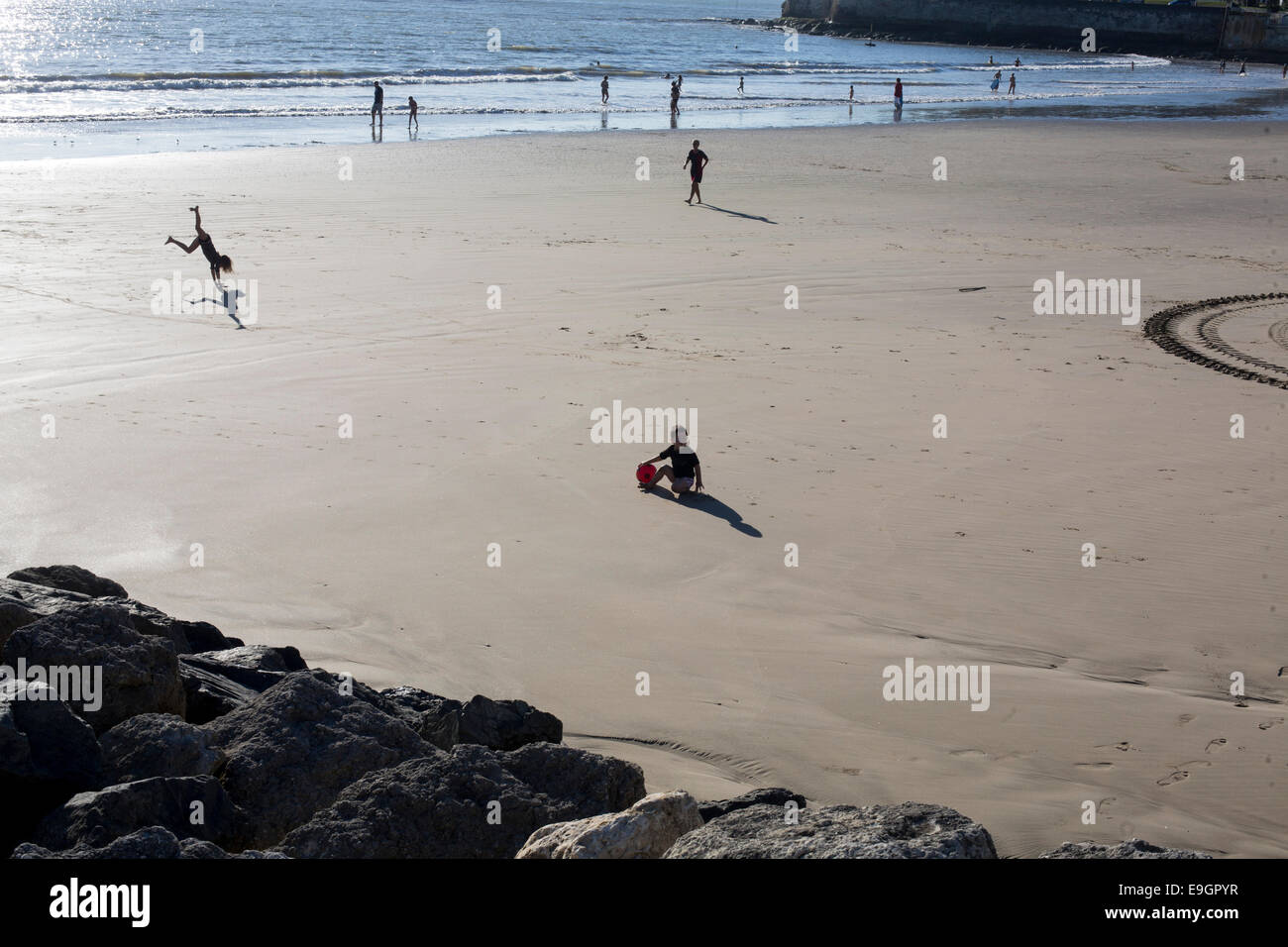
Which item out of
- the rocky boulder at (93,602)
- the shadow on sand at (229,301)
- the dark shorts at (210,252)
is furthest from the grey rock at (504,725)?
the dark shorts at (210,252)

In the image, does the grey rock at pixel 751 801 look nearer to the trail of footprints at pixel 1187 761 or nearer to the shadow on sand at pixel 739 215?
the trail of footprints at pixel 1187 761

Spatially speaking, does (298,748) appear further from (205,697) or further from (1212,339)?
(1212,339)

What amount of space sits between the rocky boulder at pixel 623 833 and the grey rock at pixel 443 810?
0.23 metres

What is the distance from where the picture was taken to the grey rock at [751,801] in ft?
15.1

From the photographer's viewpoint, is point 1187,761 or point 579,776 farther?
point 1187,761

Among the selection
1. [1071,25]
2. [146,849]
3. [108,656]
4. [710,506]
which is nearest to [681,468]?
[710,506]

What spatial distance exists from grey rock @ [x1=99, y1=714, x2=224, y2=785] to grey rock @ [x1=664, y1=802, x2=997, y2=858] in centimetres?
202

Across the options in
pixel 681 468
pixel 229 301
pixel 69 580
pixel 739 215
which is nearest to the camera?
pixel 69 580

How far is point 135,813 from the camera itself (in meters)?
4.05

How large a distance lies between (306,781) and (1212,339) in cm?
1205

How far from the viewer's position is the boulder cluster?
→ 13.0 feet

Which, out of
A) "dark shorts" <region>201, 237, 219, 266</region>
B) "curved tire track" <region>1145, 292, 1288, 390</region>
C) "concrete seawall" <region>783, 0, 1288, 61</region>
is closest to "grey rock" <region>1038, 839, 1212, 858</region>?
"curved tire track" <region>1145, 292, 1288, 390</region>
